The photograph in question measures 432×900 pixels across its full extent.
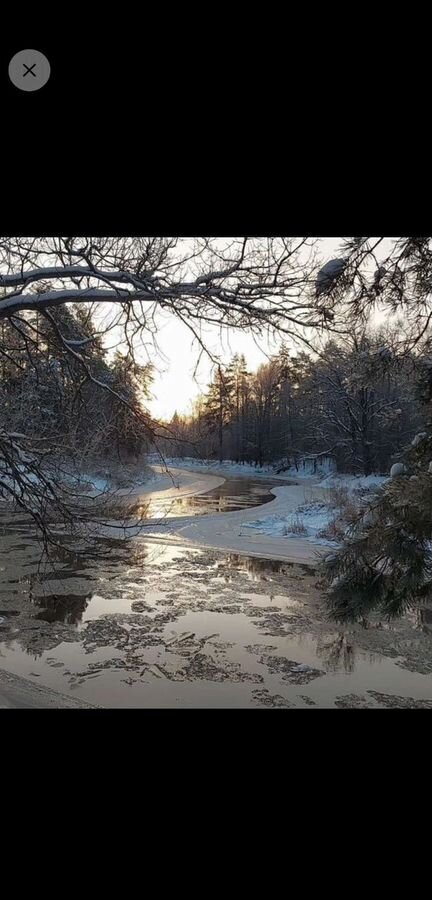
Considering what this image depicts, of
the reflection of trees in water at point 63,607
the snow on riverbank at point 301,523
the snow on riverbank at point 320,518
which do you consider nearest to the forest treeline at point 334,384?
the reflection of trees in water at point 63,607

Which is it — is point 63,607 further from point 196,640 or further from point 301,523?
point 301,523

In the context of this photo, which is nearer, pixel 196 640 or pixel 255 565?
pixel 196 640

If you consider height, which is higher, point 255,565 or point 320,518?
point 320,518

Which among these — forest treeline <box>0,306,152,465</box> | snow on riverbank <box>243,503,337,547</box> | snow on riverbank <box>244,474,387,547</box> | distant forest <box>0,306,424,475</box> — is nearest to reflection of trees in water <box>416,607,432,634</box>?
distant forest <box>0,306,424,475</box>

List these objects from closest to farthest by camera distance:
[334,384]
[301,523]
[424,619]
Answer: [334,384]
[424,619]
[301,523]
